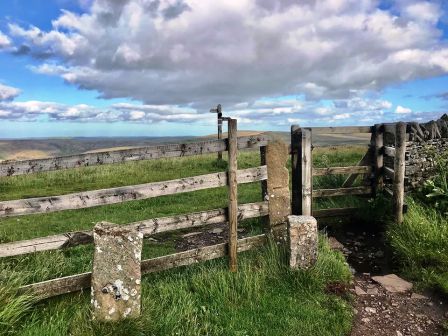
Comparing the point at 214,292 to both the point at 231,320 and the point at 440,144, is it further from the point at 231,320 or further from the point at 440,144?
the point at 440,144

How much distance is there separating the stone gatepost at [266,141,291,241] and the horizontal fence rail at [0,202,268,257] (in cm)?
18

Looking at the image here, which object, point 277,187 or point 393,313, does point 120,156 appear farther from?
point 393,313

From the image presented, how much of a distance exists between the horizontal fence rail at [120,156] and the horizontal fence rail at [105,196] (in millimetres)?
384

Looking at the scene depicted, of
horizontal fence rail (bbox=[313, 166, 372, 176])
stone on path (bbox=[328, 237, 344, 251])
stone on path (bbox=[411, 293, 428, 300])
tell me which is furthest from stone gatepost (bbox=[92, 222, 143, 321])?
horizontal fence rail (bbox=[313, 166, 372, 176])

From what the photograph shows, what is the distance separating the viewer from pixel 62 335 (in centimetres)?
441

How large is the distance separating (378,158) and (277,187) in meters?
4.38

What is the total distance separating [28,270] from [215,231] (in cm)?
482

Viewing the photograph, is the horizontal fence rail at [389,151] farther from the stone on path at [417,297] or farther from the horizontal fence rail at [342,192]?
the stone on path at [417,297]

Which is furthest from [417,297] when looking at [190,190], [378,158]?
[378,158]

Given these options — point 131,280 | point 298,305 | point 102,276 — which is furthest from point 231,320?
point 102,276

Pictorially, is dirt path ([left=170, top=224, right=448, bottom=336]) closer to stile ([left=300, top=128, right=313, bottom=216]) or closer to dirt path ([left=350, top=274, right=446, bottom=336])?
dirt path ([left=350, top=274, right=446, bottom=336])

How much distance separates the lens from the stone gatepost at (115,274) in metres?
4.63

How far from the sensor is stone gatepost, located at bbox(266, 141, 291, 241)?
679 centimetres

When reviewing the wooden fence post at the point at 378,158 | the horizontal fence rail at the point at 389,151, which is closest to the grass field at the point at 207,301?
the horizontal fence rail at the point at 389,151
